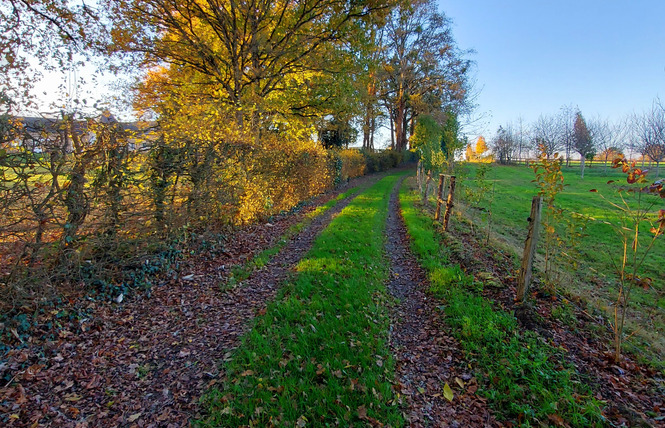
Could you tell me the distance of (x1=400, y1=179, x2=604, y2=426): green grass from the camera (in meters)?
2.62

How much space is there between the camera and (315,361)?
3.26 meters

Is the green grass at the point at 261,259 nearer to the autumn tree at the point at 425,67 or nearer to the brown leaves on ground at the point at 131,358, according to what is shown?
the brown leaves on ground at the point at 131,358

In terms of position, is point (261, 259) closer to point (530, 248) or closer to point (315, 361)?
point (315, 361)

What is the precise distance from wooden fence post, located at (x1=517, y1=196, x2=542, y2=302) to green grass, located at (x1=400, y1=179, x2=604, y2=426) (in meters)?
0.51

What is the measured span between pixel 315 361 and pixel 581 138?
169 feet

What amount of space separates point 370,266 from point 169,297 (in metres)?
3.59

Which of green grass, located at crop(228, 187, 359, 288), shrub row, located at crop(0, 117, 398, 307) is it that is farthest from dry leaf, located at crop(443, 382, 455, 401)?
shrub row, located at crop(0, 117, 398, 307)

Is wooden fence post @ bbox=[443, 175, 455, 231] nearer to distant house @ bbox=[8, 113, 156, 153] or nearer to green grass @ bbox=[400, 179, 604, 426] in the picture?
green grass @ bbox=[400, 179, 604, 426]

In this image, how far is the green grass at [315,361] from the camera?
2617 mm

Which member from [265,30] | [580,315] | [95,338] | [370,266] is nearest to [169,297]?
[95,338]

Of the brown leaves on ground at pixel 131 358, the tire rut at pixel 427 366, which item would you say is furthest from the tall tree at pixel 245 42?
the tire rut at pixel 427 366

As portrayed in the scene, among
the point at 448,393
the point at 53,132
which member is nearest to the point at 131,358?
the point at 53,132

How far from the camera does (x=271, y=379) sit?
2996mm

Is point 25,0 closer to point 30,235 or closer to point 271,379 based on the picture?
point 30,235
